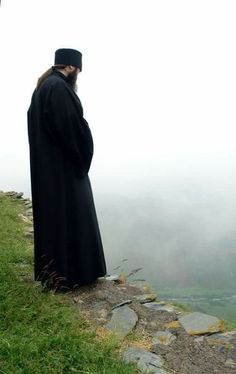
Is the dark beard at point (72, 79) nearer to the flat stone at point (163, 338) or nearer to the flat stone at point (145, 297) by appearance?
the flat stone at point (145, 297)

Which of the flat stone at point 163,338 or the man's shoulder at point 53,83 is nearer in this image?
the flat stone at point 163,338

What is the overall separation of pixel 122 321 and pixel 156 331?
1.06 ft

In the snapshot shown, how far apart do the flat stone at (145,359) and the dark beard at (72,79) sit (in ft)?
8.83

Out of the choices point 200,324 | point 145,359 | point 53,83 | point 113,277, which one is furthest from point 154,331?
point 53,83

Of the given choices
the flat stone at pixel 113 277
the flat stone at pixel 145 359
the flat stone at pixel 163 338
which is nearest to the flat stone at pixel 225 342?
the flat stone at pixel 163 338

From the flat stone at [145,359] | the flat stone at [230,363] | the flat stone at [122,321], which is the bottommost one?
the flat stone at [230,363]

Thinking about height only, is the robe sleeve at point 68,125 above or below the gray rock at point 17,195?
above

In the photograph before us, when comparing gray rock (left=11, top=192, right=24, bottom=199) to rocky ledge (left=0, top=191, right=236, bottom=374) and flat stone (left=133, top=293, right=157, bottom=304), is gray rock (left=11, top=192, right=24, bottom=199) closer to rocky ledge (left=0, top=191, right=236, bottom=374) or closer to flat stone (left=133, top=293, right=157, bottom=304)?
rocky ledge (left=0, top=191, right=236, bottom=374)

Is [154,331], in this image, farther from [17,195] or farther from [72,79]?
[17,195]

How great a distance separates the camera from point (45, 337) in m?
3.40

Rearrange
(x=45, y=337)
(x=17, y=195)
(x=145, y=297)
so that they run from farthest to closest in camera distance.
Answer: (x=17, y=195) < (x=145, y=297) < (x=45, y=337)

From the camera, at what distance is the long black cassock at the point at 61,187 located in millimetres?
4672

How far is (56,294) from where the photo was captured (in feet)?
15.3

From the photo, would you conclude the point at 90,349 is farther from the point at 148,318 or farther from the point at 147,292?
the point at 147,292
